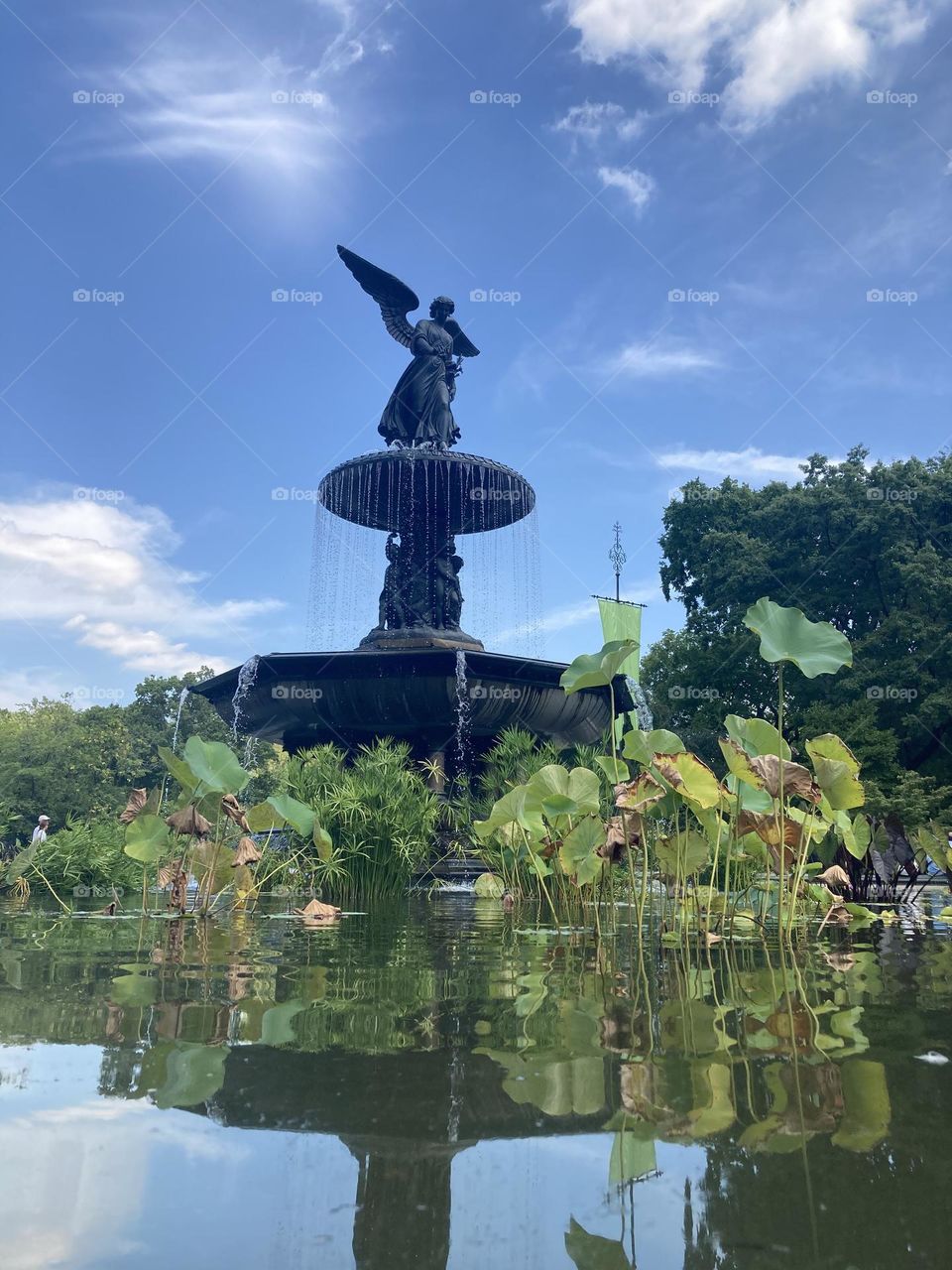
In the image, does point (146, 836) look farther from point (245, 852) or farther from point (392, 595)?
point (392, 595)

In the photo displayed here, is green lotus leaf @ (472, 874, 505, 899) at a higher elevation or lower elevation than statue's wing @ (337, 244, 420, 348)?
lower

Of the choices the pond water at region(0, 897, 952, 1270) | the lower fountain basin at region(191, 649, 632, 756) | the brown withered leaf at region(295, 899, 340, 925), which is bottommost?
the pond water at region(0, 897, 952, 1270)

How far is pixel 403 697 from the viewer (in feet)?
47.3

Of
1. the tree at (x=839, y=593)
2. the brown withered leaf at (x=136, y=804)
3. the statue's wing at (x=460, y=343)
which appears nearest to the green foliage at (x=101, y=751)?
the tree at (x=839, y=593)

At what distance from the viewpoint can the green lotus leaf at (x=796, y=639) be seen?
5.67m

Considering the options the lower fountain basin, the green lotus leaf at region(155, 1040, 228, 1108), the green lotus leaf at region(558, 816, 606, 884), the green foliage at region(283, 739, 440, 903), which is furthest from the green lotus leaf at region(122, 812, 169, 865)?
the lower fountain basin

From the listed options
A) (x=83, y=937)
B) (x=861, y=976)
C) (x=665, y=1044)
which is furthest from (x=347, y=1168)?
(x=83, y=937)

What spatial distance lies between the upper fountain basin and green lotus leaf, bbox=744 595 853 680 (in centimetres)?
1223

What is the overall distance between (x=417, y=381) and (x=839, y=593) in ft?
41.1

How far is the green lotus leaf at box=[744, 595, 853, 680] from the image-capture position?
18.6 feet

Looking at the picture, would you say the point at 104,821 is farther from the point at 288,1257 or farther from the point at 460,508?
the point at 288,1257

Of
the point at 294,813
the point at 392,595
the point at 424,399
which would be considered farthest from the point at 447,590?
the point at 294,813

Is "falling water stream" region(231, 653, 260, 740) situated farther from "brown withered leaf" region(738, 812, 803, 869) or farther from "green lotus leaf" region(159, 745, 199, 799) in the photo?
"brown withered leaf" region(738, 812, 803, 869)

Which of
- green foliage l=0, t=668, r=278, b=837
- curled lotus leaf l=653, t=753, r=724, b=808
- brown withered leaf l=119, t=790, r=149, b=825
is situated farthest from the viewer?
green foliage l=0, t=668, r=278, b=837
